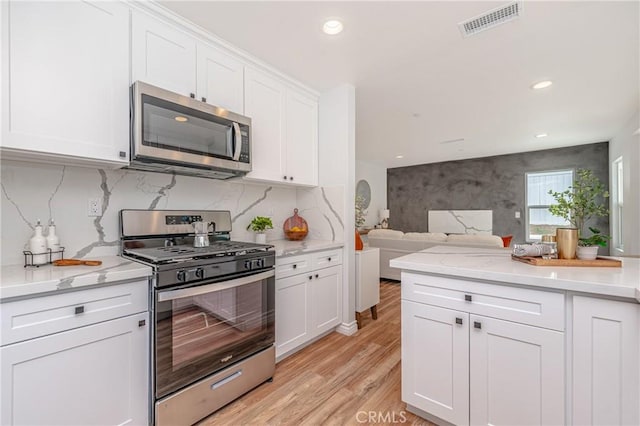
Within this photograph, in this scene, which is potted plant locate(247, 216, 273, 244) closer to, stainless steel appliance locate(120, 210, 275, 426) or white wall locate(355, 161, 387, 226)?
stainless steel appliance locate(120, 210, 275, 426)

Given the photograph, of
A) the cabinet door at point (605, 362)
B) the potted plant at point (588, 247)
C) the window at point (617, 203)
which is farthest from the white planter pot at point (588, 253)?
the window at point (617, 203)

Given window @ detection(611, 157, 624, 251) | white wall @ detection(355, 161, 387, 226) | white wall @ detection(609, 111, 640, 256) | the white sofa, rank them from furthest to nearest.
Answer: white wall @ detection(355, 161, 387, 226) < window @ detection(611, 157, 624, 251) < the white sofa < white wall @ detection(609, 111, 640, 256)

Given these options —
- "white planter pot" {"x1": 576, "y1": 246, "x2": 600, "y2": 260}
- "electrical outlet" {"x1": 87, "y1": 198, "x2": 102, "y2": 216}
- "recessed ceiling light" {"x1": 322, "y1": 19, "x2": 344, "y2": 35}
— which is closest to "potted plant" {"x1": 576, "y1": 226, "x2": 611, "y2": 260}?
"white planter pot" {"x1": 576, "y1": 246, "x2": 600, "y2": 260}

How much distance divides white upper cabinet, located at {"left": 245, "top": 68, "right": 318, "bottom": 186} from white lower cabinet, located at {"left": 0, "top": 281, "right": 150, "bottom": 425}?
135 cm

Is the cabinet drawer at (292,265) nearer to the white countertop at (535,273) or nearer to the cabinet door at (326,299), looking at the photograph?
the cabinet door at (326,299)

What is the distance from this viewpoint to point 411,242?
451 centimetres

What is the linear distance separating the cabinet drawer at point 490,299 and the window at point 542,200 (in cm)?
609

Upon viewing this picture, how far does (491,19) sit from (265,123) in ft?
5.92

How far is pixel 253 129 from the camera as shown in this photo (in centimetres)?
239

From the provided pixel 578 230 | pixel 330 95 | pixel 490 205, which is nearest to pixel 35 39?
pixel 330 95

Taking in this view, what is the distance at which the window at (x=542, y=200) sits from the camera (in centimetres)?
604

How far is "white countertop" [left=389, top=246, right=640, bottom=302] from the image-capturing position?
3.70 ft

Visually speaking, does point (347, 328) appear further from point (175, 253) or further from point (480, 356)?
point (175, 253)

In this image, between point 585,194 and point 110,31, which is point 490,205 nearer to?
point 585,194
